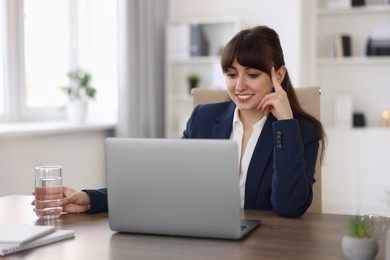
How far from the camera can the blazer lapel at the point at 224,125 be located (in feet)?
6.62

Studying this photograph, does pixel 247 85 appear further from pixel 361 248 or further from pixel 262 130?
pixel 361 248

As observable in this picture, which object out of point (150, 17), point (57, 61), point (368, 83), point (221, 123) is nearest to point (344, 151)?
point (368, 83)

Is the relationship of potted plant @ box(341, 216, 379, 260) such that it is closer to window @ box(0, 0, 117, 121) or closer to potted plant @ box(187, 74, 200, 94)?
window @ box(0, 0, 117, 121)

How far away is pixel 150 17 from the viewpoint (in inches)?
181

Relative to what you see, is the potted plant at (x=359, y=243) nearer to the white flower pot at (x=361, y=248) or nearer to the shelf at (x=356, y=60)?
the white flower pot at (x=361, y=248)

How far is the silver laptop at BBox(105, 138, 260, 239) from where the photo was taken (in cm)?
133

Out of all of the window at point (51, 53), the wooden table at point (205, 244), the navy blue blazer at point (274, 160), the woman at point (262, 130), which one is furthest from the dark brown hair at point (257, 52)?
the window at point (51, 53)

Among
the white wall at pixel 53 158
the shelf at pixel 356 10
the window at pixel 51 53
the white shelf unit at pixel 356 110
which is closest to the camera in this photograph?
the white wall at pixel 53 158

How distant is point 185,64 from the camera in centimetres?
498

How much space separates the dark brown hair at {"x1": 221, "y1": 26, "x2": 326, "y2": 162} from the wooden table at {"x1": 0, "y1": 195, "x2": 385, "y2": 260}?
1.66 ft

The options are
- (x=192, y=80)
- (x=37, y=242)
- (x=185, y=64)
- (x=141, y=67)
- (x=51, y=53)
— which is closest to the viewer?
(x=37, y=242)

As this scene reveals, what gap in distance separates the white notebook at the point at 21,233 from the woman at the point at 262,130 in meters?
0.29

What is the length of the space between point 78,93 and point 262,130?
2.56 meters

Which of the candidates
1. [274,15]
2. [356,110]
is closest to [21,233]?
[274,15]
